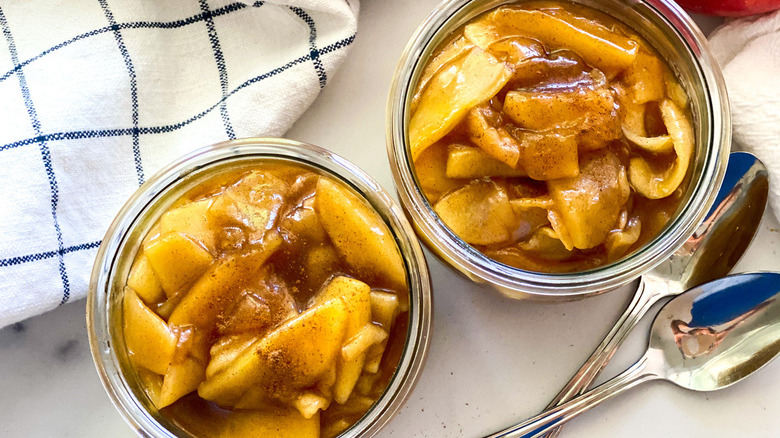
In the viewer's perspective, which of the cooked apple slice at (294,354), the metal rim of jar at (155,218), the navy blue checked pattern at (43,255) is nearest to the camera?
the cooked apple slice at (294,354)

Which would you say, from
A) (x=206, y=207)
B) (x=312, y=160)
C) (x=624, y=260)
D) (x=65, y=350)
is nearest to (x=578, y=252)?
(x=624, y=260)

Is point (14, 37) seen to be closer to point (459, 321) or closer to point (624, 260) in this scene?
point (459, 321)

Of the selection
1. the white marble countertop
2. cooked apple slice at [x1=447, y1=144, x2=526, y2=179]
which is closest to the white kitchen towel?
the white marble countertop

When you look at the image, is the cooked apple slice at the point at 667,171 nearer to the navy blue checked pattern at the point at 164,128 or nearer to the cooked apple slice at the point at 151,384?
the navy blue checked pattern at the point at 164,128

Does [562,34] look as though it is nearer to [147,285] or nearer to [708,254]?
[708,254]

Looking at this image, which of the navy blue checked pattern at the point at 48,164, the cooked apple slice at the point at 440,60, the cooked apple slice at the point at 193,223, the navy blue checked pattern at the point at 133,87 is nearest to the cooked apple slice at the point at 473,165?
the cooked apple slice at the point at 440,60
